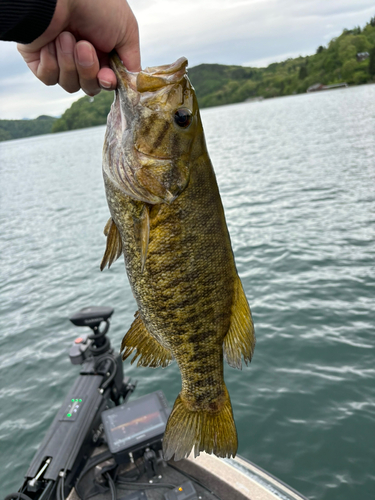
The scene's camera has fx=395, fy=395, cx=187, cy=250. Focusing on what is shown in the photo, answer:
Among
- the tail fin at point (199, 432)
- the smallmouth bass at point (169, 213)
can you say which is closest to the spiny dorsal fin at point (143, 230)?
the smallmouth bass at point (169, 213)

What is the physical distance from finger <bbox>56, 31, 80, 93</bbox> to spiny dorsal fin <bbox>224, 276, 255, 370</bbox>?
1.32 m

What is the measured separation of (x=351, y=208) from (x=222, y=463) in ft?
40.0

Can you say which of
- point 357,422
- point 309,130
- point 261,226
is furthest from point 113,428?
point 309,130

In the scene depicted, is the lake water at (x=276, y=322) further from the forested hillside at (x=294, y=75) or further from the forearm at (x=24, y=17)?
the forested hillside at (x=294, y=75)

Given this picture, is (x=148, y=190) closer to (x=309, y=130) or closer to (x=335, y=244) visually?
(x=335, y=244)

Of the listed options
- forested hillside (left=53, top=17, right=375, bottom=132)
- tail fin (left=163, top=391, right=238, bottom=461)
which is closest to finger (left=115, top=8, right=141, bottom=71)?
tail fin (left=163, top=391, right=238, bottom=461)

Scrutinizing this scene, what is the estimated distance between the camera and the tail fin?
7.20 feet

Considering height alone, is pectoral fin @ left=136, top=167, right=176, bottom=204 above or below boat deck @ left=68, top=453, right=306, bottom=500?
above

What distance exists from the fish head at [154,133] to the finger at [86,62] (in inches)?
4.6

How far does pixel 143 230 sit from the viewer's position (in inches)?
74.2

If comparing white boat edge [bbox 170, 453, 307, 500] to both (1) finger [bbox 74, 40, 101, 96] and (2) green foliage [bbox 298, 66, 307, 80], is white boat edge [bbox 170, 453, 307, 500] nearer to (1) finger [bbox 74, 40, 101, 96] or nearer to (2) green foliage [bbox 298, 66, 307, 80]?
(1) finger [bbox 74, 40, 101, 96]

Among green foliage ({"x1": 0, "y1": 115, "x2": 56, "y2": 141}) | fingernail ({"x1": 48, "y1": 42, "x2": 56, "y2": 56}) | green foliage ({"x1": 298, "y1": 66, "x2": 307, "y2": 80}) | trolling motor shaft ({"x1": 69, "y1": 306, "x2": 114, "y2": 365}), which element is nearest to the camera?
fingernail ({"x1": 48, "y1": 42, "x2": 56, "y2": 56})

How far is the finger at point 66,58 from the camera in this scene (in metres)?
1.75

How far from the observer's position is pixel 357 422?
5.81 metres
